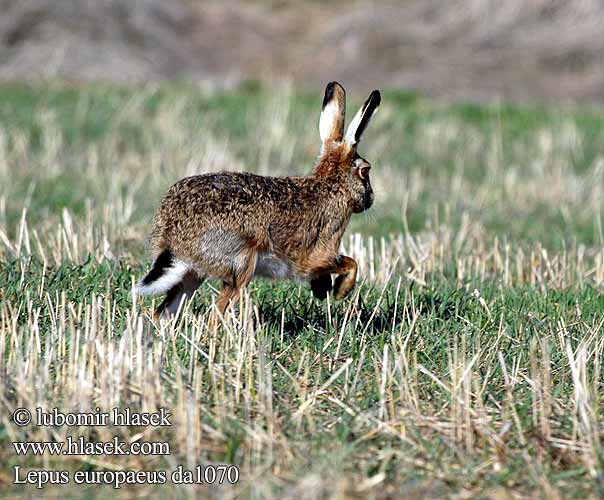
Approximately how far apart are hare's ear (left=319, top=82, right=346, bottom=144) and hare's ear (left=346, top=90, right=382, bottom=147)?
18cm

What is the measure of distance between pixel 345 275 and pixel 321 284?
156mm

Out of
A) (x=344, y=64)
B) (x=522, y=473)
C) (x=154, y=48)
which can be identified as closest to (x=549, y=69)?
(x=344, y=64)

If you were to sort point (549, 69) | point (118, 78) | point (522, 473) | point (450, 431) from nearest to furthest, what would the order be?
point (522, 473), point (450, 431), point (118, 78), point (549, 69)

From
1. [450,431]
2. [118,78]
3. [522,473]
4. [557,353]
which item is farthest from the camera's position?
[118,78]

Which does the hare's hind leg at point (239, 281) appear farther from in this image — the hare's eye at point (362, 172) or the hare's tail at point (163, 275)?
the hare's eye at point (362, 172)

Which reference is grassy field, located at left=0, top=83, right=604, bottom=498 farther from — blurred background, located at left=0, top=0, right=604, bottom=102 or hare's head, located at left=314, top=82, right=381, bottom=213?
blurred background, located at left=0, top=0, right=604, bottom=102

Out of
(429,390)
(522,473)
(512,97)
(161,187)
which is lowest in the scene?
(522,473)

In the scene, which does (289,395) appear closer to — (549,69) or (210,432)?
(210,432)

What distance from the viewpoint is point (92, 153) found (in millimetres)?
12867

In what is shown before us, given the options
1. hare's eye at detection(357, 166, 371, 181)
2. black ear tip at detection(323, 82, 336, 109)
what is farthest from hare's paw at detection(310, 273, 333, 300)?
black ear tip at detection(323, 82, 336, 109)

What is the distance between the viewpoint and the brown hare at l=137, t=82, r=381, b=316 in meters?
5.47

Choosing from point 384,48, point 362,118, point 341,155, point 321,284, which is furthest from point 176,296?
point 384,48

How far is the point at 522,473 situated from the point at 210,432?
53.8 inches

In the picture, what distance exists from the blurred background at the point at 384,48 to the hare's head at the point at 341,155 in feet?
49.3
